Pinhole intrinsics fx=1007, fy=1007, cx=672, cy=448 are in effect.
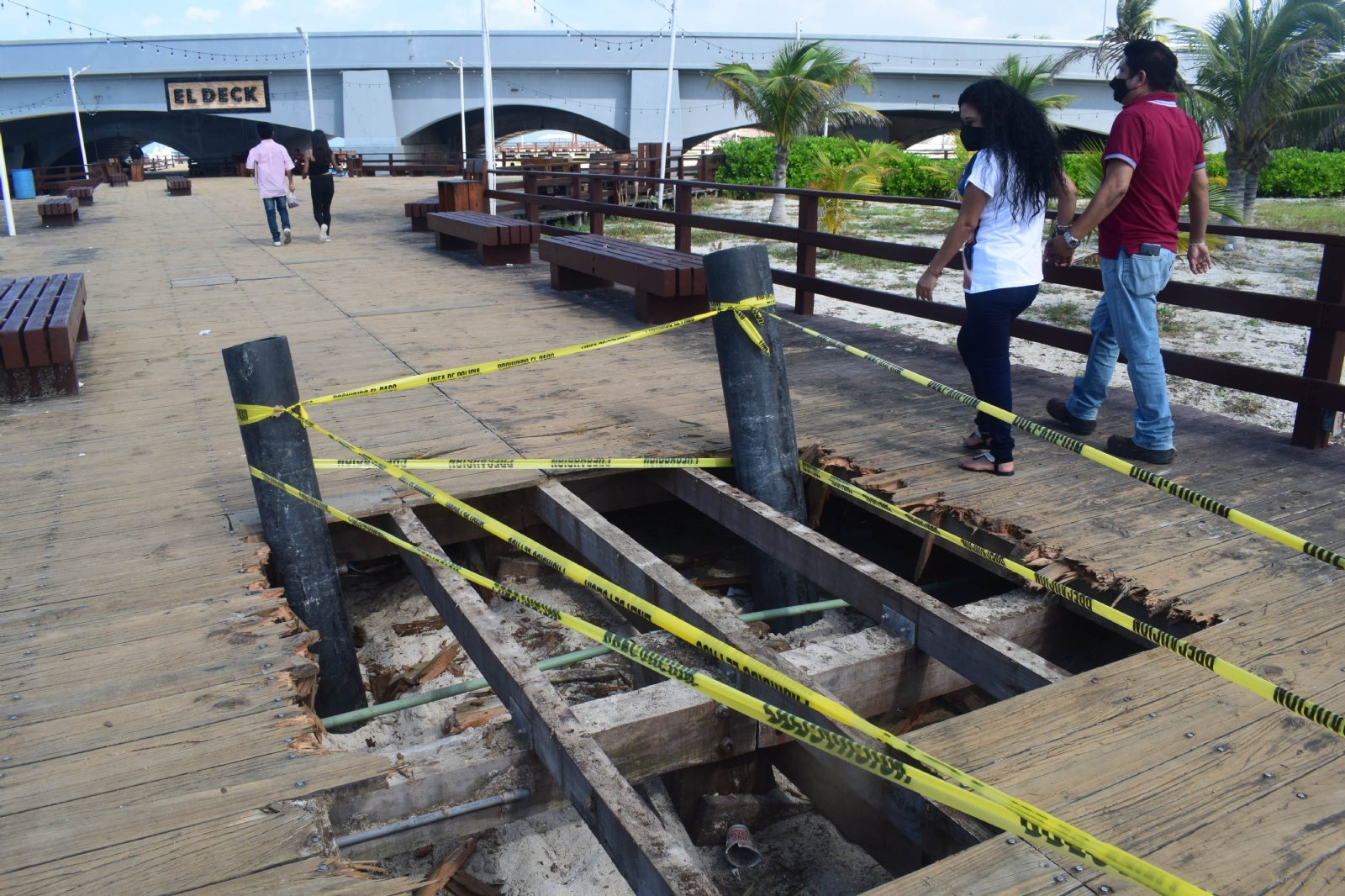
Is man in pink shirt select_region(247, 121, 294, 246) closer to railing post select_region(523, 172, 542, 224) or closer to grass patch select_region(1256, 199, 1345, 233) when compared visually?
railing post select_region(523, 172, 542, 224)

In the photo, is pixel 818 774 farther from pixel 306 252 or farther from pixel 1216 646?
pixel 306 252

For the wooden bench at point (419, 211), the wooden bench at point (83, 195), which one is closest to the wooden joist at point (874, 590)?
the wooden bench at point (419, 211)

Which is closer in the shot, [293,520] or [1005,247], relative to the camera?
[293,520]

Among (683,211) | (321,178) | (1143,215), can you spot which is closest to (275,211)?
(321,178)

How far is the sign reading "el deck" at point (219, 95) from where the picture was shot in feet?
146

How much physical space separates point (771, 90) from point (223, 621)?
78.5 feet

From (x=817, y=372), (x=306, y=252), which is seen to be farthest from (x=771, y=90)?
(x=817, y=372)

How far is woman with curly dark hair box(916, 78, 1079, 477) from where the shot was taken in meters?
4.06

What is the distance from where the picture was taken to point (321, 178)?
1301 cm

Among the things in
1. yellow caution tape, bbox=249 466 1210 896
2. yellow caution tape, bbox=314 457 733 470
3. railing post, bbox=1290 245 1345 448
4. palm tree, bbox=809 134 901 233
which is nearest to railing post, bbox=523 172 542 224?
palm tree, bbox=809 134 901 233

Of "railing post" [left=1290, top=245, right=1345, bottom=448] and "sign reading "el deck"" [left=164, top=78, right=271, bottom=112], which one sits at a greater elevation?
"sign reading "el deck"" [left=164, top=78, right=271, bottom=112]

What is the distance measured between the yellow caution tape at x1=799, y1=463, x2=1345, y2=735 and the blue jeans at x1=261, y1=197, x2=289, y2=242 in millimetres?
10596

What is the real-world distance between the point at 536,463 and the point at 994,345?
6.68ft

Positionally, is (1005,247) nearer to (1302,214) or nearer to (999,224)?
(999,224)
